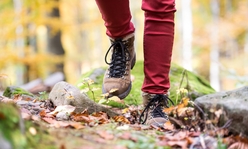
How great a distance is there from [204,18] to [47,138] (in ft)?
85.2

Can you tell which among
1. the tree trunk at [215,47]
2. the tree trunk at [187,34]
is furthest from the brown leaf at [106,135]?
the tree trunk at [187,34]

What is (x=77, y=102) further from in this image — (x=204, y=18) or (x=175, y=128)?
(x=204, y=18)

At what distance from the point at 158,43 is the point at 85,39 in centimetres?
2649

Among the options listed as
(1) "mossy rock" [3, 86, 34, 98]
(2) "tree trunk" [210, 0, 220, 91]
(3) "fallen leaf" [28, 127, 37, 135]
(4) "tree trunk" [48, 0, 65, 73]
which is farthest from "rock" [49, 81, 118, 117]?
(2) "tree trunk" [210, 0, 220, 91]

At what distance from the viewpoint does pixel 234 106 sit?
4.83 ft

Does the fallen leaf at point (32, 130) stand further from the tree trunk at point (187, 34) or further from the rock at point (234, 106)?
the tree trunk at point (187, 34)

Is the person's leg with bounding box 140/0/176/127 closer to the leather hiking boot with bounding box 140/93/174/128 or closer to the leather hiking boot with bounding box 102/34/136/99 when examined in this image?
the leather hiking boot with bounding box 140/93/174/128

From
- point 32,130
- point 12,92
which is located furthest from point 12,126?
point 12,92

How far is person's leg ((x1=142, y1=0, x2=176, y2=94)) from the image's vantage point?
6.09 feet

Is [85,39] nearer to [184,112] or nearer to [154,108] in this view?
[154,108]

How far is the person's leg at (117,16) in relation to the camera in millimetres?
1925

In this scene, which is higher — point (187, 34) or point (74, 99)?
point (187, 34)

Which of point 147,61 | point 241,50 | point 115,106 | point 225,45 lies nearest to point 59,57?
point 115,106

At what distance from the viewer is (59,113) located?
164 cm
